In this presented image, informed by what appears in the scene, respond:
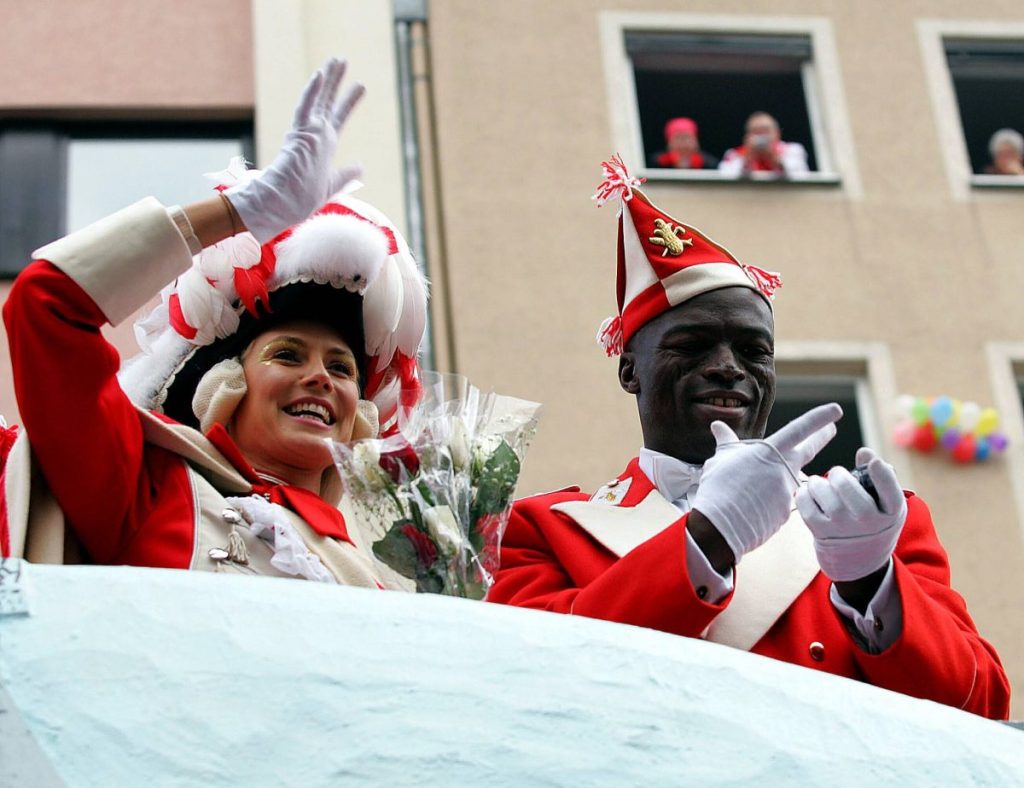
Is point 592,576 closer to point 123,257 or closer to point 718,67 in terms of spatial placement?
point 123,257

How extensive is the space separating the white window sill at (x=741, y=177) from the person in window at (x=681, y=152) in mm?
73

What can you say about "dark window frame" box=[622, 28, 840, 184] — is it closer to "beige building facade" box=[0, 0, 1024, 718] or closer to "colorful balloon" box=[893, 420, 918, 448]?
"beige building facade" box=[0, 0, 1024, 718]

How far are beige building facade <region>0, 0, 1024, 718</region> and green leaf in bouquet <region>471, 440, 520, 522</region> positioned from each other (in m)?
5.91

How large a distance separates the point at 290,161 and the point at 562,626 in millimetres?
1119

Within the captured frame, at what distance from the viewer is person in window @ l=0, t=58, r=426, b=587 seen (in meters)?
2.57

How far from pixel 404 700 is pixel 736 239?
7.75 metres

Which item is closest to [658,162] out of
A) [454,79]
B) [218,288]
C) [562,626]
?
[454,79]

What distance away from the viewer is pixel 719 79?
1007cm

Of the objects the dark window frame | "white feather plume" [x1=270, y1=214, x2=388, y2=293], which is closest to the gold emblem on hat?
"white feather plume" [x1=270, y1=214, x2=388, y2=293]

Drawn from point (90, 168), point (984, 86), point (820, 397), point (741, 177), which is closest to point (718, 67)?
point (741, 177)

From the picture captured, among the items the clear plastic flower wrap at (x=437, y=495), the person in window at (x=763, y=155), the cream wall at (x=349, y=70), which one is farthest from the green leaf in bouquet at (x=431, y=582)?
the person in window at (x=763, y=155)

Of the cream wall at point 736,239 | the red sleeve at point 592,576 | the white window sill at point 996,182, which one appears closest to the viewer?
the red sleeve at point 592,576

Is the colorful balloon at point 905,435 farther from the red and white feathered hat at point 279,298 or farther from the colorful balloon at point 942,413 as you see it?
the red and white feathered hat at point 279,298

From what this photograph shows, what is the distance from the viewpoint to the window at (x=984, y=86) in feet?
33.7
